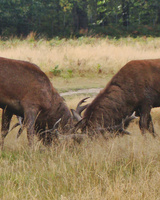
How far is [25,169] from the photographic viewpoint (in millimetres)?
4652

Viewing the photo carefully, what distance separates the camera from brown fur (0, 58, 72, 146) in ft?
18.5

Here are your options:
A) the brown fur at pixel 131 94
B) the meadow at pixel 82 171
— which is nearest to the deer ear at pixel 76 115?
the brown fur at pixel 131 94

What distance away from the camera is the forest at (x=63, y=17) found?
3316 centimetres

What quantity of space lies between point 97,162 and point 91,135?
4.71 feet

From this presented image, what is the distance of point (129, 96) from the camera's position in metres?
6.89

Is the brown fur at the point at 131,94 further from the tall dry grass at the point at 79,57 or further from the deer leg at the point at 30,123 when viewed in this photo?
the tall dry grass at the point at 79,57

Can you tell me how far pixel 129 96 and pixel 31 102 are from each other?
2002mm

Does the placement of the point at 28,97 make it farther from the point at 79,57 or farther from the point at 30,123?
the point at 79,57

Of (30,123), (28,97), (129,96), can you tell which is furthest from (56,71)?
(30,123)

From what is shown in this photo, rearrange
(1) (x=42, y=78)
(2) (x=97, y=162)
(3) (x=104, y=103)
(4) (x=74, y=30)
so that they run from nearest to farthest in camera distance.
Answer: (2) (x=97, y=162), (1) (x=42, y=78), (3) (x=104, y=103), (4) (x=74, y=30)

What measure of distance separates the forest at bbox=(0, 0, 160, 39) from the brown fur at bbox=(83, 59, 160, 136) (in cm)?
2469

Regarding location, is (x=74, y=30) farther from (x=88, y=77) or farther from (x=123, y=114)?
(x=123, y=114)

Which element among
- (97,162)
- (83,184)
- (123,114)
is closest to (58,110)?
(123,114)

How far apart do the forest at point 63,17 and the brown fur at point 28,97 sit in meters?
25.8
